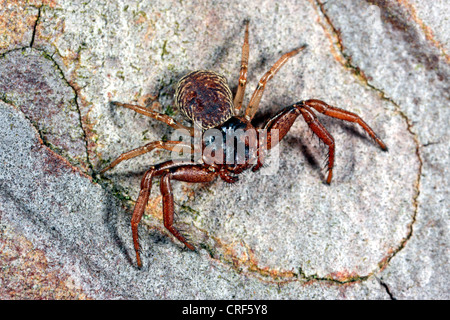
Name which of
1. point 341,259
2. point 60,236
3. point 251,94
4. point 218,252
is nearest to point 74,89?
point 60,236

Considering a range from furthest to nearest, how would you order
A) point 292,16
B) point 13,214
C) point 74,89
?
point 292,16, point 74,89, point 13,214

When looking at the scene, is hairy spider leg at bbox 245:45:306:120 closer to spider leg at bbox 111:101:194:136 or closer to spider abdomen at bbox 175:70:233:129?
spider abdomen at bbox 175:70:233:129

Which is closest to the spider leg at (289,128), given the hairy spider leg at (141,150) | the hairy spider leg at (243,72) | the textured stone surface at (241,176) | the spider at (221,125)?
the spider at (221,125)

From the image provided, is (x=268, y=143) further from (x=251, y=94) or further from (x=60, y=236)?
(x=60, y=236)

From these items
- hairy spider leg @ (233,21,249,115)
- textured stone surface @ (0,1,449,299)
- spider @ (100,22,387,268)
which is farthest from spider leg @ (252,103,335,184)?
hairy spider leg @ (233,21,249,115)

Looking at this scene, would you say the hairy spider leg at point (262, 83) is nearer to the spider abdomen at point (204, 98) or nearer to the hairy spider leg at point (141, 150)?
Answer: the spider abdomen at point (204, 98)

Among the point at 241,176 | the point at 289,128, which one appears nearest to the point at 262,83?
the point at 289,128

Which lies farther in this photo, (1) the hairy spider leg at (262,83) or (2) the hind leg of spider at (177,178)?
(1) the hairy spider leg at (262,83)
